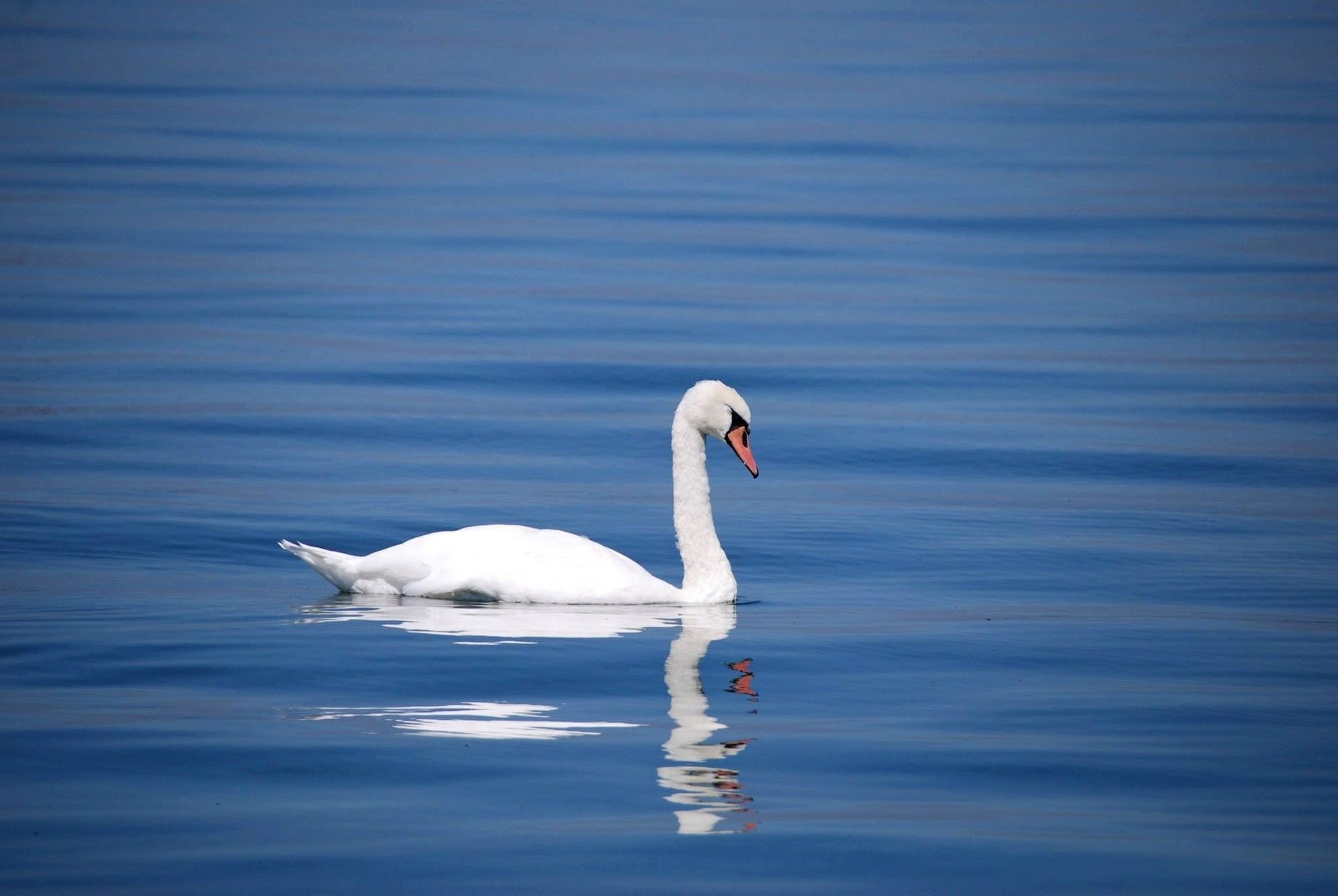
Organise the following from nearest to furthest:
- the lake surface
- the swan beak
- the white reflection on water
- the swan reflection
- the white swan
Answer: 1. the lake surface
2. the swan reflection
3. the white reflection on water
4. the white swan
5. the swan beak

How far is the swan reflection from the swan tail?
141 mm

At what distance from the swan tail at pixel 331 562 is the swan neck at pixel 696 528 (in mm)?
1847

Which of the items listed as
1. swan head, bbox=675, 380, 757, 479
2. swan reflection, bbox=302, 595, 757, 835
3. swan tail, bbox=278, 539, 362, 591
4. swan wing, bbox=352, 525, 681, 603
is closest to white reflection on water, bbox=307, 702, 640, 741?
swan reflection, bbox=302, 595, 757, 835

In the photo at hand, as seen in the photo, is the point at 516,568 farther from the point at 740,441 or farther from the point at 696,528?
the point at 740,441

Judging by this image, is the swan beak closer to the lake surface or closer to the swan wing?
the lake surface

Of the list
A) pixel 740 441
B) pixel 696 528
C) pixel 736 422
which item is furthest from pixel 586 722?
pixel 736 422

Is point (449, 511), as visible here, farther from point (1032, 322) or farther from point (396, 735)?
point (1032, 322)

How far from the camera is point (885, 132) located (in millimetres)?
46188

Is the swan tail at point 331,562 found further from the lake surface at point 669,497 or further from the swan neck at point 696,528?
the swan neck at point 696,528

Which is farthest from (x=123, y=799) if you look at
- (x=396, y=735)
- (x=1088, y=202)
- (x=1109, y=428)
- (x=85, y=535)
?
(x=1088, y=202)

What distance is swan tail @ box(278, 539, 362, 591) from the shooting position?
42.0ft

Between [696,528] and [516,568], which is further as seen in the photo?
[696,528]

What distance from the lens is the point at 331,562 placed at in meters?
12.8

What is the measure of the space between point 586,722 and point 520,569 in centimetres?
294
